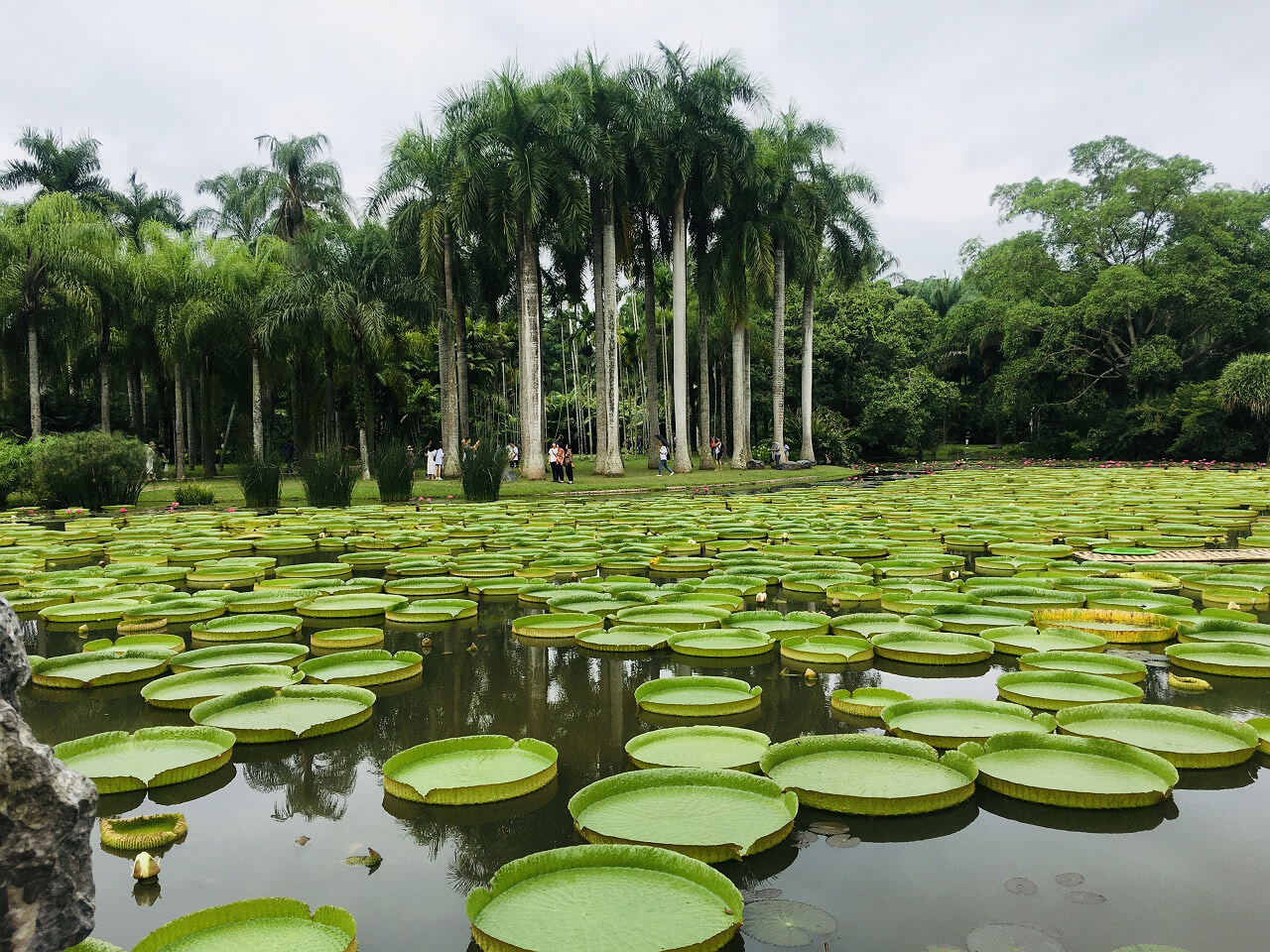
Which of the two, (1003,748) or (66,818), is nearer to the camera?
(66,818)

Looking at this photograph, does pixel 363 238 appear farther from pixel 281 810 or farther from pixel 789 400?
pixel 281 810

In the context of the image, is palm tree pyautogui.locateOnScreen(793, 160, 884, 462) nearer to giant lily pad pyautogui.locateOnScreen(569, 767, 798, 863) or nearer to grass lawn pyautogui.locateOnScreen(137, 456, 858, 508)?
grass lawn pyautogui.locateOnScreen(137, 456, 858, 508)

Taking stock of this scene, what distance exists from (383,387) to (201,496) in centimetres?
2061

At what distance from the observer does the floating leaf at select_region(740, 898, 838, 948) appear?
1.88m

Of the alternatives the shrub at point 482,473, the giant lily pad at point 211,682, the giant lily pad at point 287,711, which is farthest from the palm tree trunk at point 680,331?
the giant lily pad at point 287,711

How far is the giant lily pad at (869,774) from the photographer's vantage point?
2.46 metres

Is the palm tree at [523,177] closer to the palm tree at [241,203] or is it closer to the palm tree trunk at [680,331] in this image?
the palm tree trunk at [680,331]

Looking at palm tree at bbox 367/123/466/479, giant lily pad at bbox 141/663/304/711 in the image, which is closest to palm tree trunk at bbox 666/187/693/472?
palm tree at bbox 367/123/466/479

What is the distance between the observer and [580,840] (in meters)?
2.35

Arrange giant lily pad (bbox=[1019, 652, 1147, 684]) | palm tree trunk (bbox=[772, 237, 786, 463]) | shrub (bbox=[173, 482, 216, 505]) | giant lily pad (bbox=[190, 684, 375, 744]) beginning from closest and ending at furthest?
giant lily pad (bbox=[190, 684, 375, 744]) < giant lily pad (bbox=[1019, 652, 1147, 684]) < shrub (bbox=[173, 482, 216, 505]) < palm tree trunk (bbox=[772, 237, 786, 463])

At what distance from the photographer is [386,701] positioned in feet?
12.2

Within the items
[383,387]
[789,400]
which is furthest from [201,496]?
[789,400]

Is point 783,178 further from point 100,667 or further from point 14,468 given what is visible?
point 100,667

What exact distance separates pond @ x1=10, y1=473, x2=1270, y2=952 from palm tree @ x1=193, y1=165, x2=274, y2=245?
31.5 metres
